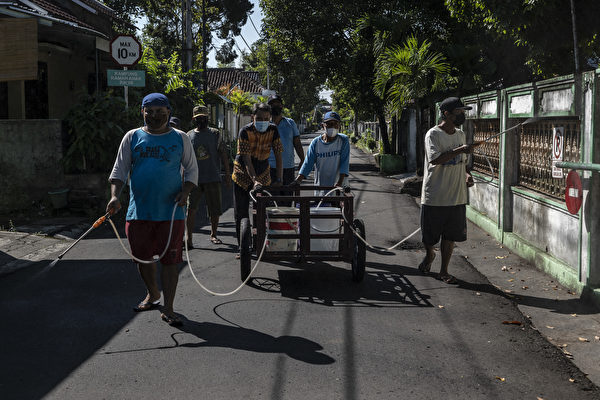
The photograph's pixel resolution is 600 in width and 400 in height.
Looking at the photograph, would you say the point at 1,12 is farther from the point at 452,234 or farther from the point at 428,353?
the point at 428,353

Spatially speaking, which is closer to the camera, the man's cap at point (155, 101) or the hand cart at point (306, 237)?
the man's cap at point (155, 101)

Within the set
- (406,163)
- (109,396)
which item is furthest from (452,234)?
(406,163)

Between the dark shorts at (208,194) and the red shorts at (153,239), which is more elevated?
the dark shorts at (208,194)

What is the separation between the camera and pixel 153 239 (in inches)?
214

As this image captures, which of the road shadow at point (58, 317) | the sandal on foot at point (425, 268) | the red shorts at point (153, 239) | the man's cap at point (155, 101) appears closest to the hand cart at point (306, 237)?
the sandal on foot at point (425, 268)

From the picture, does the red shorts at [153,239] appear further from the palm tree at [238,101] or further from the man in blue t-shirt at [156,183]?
the palm tree at [238,101]

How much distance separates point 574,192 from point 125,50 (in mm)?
10018

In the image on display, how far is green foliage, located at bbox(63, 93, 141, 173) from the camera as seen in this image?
12.4 meters

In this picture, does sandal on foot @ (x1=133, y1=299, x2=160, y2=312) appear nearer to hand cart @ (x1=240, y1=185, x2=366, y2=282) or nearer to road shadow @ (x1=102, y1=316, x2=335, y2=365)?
road shadow @ (x1=102, y1=316, x2=335, y2=365)

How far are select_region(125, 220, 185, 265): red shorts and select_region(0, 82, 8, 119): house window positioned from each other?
12.1m

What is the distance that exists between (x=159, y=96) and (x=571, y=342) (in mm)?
3983

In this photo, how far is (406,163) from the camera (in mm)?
24625

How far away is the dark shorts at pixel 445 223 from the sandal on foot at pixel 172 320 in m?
3.12

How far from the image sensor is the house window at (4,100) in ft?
51.1
